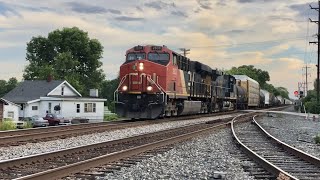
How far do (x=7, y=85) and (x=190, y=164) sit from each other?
11119 centimetres

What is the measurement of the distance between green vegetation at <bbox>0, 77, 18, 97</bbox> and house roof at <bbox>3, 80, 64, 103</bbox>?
1986 inches

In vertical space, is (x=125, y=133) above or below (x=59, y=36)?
below

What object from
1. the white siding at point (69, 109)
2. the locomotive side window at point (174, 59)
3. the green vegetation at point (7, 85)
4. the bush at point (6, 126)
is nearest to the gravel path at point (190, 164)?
the locomotive side window at point (174, 59)

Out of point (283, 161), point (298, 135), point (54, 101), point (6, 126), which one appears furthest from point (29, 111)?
point (283, 161)

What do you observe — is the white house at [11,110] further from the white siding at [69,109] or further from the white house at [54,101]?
the white siding at [69,109]

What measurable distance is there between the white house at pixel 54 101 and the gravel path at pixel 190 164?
41.8 m

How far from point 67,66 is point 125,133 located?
68.8m

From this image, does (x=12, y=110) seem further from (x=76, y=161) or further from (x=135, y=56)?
(x=76, y=161)

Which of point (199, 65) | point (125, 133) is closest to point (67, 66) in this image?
point (199, 65)

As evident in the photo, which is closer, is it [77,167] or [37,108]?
[77,167]

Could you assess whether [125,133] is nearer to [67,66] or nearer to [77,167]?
[77,167]

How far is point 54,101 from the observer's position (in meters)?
54.2

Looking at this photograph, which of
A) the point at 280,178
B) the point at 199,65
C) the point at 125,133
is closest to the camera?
the point at 280,178

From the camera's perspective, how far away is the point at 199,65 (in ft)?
101
